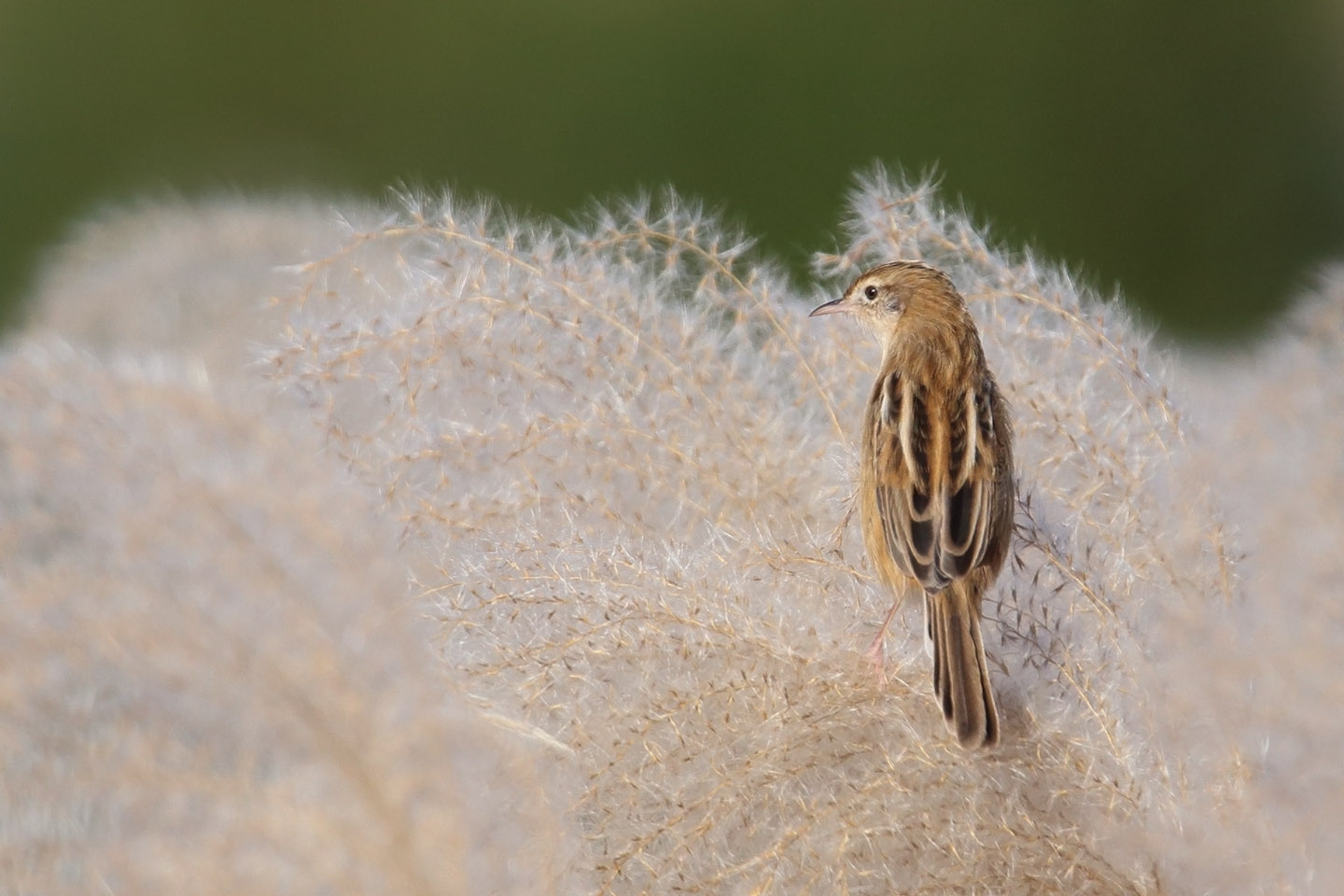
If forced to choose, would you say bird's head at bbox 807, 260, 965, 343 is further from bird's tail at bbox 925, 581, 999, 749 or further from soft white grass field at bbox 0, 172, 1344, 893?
bird's tail at bbox 925, 581, 999, 749

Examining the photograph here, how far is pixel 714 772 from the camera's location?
0.53 metres

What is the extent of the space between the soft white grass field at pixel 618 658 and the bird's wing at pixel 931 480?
29 mm

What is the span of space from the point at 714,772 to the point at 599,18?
80.1 inches

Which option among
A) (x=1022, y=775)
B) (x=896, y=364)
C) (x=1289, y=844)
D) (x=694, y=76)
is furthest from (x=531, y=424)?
(x=694, y=76)

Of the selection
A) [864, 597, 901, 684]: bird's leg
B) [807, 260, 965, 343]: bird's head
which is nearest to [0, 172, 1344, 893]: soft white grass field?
[864, 597, 901, 684]: bird's leg

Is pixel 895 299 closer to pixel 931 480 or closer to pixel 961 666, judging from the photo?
pixel 931 480

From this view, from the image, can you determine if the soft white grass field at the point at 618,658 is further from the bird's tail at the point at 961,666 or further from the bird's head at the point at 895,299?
the bird's head at the point at 895,299

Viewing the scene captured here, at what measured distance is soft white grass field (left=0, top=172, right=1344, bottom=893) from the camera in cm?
44

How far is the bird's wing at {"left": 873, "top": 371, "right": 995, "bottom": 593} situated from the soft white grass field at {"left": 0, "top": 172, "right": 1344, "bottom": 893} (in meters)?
0.03

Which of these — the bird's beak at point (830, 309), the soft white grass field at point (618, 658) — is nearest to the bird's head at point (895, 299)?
the bird's beak at point (830, 309)

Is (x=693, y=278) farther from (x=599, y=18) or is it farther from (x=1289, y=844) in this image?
(x=599, y=18)

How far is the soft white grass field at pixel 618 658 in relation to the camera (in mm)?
445

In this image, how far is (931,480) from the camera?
0.78m

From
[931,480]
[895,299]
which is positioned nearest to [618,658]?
[931,480]
